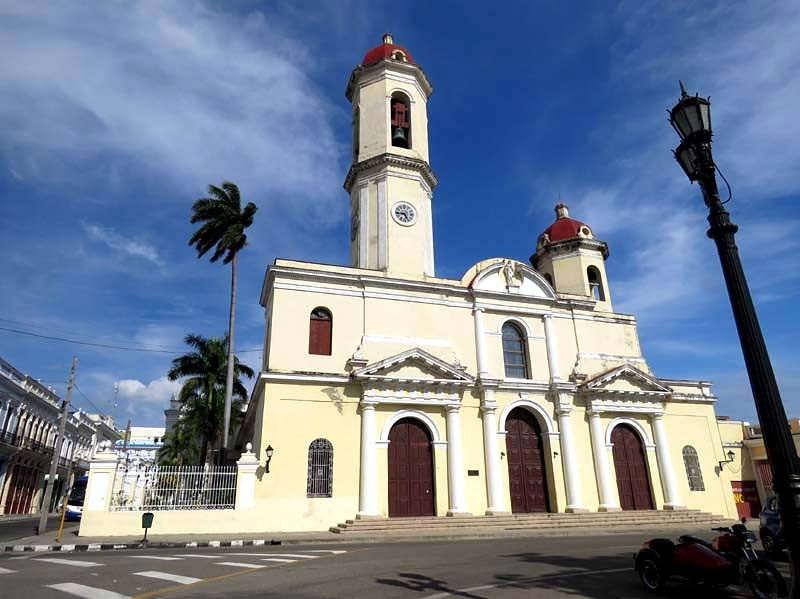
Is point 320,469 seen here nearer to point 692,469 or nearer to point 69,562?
point 69,562

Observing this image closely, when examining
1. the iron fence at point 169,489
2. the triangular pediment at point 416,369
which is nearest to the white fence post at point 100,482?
the iron fence at point 169,489

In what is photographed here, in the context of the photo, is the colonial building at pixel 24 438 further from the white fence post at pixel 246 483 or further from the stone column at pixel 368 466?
the stone column at pixel 368 466

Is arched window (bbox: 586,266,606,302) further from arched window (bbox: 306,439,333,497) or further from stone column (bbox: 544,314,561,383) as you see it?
arched window (bbox: 306,439,333,497)

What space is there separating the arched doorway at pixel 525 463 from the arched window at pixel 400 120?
13015mm

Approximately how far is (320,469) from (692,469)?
1630 centimetres

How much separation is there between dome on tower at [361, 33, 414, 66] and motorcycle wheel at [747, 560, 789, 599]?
2454cm

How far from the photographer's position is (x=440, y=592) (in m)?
7.08

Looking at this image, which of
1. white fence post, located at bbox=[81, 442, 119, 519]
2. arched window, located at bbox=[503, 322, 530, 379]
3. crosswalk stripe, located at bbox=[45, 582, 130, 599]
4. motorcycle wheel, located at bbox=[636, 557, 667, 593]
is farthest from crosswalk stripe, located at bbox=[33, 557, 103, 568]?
arched window, located at bbox=[503, 322, 530, 379]

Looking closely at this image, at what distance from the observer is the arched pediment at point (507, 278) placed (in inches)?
915

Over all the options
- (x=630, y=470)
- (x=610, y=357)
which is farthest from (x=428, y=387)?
(x=630, y=470)

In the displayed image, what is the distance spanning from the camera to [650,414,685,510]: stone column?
22.1 m

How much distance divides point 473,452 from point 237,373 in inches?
693

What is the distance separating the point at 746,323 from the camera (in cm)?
475

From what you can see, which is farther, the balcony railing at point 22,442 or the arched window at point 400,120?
the balcony railing at point 22,442
